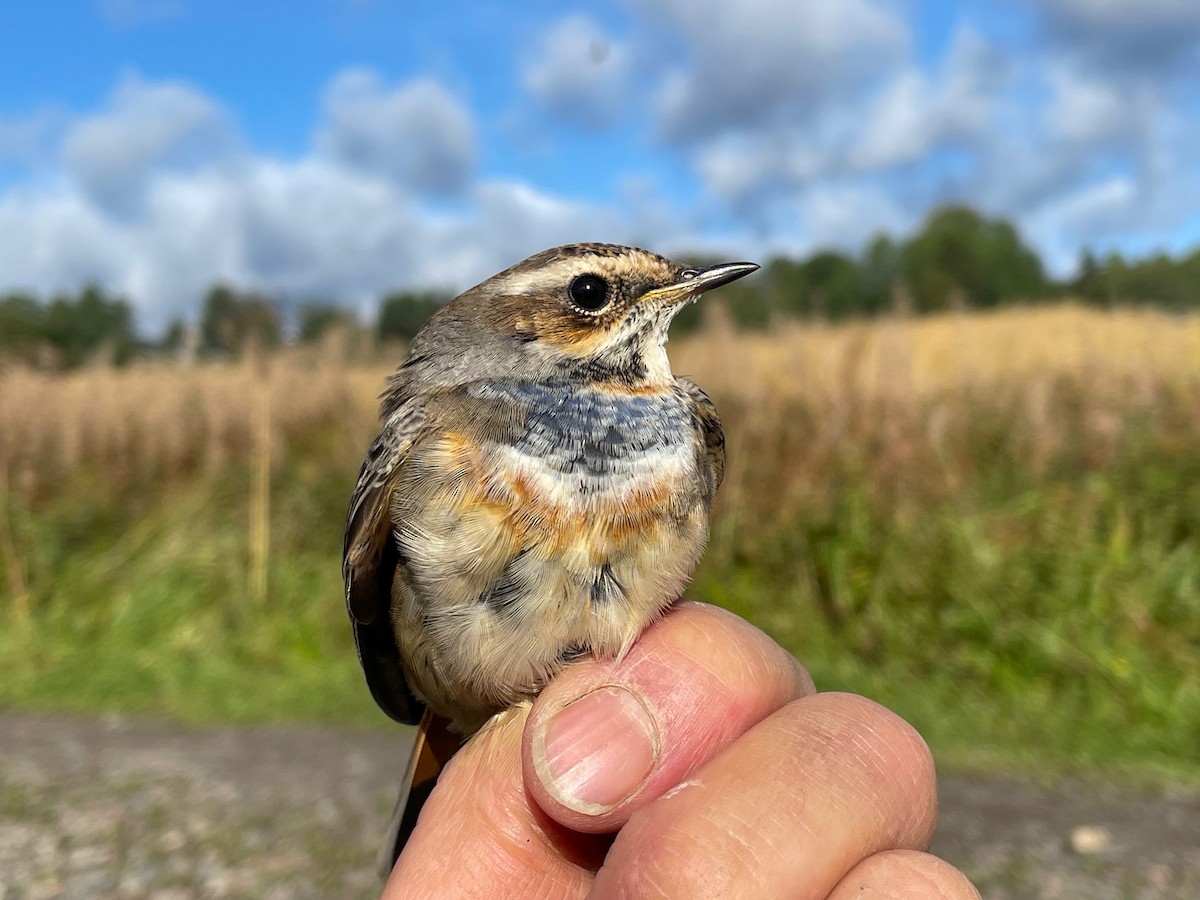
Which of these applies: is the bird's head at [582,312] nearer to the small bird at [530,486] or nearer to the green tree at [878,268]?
the small bird at [530,486]

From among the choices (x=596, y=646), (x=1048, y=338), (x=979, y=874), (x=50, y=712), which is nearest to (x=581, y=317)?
(x=596, y=646)

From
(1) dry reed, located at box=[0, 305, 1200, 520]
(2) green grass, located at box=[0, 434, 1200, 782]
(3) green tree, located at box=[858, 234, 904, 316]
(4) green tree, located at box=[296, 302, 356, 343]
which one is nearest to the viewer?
(2) green grass, located at box=[0, 434, 1200, 782]

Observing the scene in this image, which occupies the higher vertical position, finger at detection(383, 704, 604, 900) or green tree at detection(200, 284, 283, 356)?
green tree at detection(200, 284, 283, 356)

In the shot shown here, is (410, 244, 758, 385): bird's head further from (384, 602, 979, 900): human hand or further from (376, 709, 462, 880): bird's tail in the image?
(376, 709, 462, 880): bird's tail

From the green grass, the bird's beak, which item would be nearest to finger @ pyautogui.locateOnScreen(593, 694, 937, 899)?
the bird's beak

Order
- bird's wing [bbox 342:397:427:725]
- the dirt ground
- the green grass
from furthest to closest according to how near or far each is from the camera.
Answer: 1. the green grass
2. the dirt ground
3. bird's wing [bbox 342:397:427:725]

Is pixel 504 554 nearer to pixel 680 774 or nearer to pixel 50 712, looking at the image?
pixel 680 774
